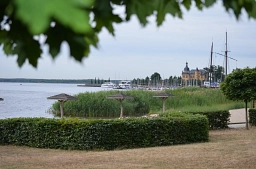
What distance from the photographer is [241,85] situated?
17.0 metres

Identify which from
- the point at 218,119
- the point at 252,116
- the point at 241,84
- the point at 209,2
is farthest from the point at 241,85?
the point at 209,2

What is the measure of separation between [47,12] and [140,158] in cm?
928

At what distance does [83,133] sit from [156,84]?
57.6 meters

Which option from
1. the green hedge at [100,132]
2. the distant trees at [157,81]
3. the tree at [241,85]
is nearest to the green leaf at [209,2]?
the green hedge at [100,132]

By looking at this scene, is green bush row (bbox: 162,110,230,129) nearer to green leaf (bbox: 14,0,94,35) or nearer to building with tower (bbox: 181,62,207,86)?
green leaf (bbox: 14,0,94,35)

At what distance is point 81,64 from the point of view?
1.18 meters

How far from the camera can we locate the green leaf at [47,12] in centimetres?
83

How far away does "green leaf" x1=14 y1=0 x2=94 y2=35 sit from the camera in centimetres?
83

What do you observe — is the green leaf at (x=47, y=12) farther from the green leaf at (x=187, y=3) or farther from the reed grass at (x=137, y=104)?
the reed grass at (x=137, y=104)

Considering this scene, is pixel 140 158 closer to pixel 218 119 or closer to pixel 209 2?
pixel 209 2

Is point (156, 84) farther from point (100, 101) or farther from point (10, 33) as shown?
point (10, 33)

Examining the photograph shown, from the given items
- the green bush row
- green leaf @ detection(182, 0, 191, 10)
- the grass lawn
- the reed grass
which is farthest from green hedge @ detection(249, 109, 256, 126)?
green leaf @ detection(182, 0, 191, 10)

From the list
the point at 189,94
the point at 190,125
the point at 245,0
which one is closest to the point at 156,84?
the point at 189,94

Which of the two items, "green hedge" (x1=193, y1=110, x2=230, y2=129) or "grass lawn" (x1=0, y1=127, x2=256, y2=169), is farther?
"green hedge" (x1=193, y1=110, x2=230, y2=129)
